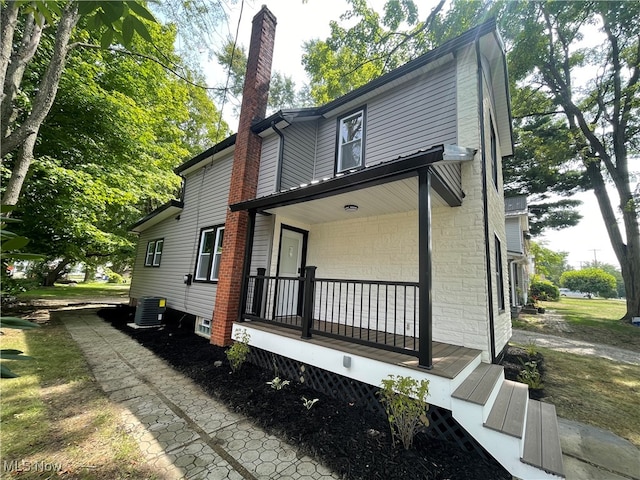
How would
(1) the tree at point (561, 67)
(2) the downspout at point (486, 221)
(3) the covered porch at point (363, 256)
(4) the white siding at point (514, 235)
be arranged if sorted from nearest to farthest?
(3) the covered porch at point (363, 256) → (2) the downspout at point (486, 221) → (1) the tree at point (561, 67) → (4) the white siding at point (514, 235)

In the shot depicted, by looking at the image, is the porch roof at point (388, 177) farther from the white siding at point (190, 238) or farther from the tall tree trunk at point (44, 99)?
the tall tree trunk at point (44, 99)

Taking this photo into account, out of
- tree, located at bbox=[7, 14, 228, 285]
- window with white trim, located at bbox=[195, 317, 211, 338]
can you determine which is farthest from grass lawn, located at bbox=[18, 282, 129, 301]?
window with white trim, located at bbox=[195, 317, 211, 338]

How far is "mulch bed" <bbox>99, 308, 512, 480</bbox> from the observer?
8.53 ft

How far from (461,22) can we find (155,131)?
11734mm

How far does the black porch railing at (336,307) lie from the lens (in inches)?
175

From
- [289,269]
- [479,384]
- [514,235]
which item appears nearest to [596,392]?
[479,384]

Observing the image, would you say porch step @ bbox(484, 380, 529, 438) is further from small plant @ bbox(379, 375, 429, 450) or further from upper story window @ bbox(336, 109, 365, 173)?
upper story window @ bbox(336, 109, 365, 173)

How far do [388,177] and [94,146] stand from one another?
979 centimetres

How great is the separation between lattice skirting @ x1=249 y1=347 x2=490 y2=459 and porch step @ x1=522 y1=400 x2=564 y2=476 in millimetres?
440

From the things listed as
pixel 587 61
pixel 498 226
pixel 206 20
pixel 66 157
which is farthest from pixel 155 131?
pixel 587 61

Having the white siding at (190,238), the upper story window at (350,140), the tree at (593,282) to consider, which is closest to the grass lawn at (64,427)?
the white siding at (190,238)

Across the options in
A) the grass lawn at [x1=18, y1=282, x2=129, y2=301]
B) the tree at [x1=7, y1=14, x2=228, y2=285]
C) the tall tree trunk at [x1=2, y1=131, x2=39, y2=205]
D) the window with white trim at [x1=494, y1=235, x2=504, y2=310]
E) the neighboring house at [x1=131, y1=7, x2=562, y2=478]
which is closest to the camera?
the neighboring house at [x1=131, y1=7, x2=562, y2=478]

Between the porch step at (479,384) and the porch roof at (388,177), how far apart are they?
260 cm

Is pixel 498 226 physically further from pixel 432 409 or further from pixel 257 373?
pixel 257 373
